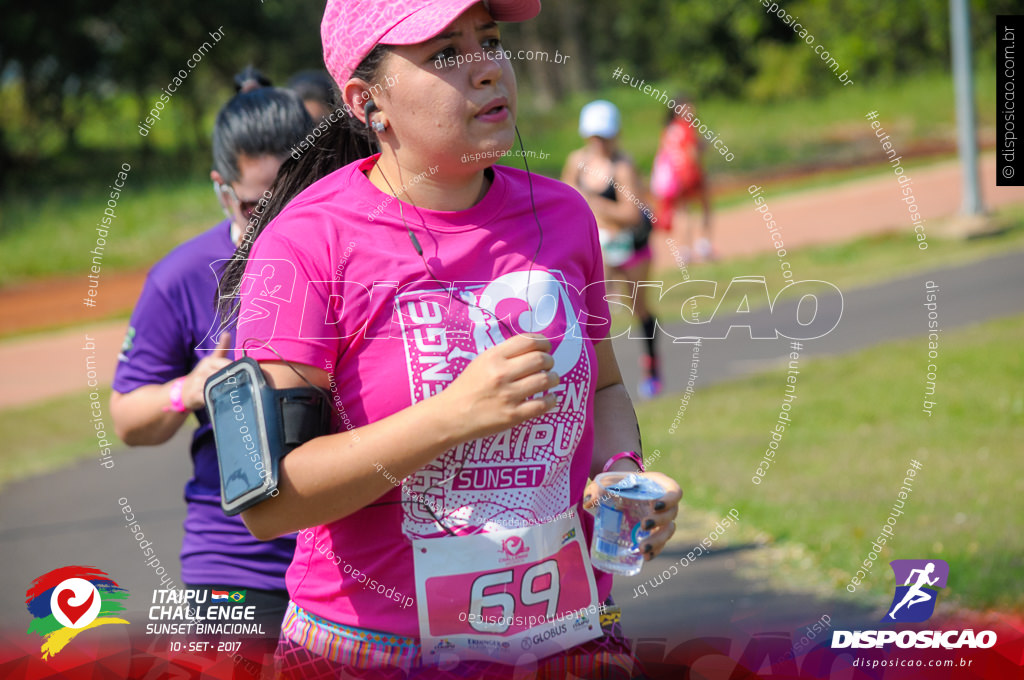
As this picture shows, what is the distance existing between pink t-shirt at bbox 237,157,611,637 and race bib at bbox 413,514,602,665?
0.02 meters

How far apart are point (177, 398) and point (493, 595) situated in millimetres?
1218

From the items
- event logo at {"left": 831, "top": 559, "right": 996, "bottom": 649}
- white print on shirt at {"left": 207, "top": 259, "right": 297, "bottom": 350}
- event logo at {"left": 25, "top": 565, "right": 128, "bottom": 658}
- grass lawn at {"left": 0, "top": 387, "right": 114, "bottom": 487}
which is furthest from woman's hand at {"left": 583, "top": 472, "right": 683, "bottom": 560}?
grass lawn at {"left": 0, "top": 387, "right": 114, "bottom": 487}

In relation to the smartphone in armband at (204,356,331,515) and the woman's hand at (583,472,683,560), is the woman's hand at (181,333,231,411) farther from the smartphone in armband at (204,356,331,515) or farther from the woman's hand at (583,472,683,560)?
the woman's hand at (583,472,683,560)

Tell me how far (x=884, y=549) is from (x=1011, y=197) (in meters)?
11.9

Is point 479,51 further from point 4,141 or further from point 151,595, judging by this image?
point 4,141

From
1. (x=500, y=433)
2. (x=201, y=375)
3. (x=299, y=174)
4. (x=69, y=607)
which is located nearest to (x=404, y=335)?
(x=500, y=433)

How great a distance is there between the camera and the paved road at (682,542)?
4.36 metres

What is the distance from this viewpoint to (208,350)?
9.14ft

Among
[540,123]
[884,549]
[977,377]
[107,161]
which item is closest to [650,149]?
[540,123]

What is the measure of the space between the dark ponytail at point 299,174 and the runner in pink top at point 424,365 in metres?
0.35

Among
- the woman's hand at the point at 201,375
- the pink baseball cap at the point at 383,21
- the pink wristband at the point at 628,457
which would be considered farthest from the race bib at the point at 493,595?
the woman's hand at the point at 201,375

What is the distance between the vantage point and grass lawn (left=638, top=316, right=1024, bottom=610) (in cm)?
448

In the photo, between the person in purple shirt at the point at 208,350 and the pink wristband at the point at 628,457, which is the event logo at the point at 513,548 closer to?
the pink wristband at the point at 628,457

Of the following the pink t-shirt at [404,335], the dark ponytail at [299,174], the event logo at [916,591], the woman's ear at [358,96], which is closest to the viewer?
the pink t-shirt at [404,335]
